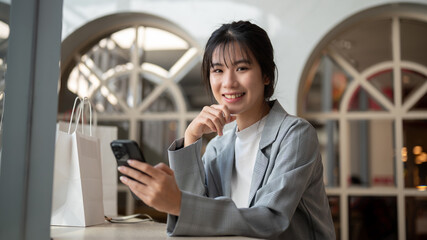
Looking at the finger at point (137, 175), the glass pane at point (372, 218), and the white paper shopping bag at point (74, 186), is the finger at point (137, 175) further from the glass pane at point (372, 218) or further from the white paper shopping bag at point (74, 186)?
the glass pane at point (372, 218)

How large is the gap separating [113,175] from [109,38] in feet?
4.78

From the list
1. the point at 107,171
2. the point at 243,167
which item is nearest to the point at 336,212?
the point at 107,171

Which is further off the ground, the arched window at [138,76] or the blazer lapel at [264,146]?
the arched window at [138,76]

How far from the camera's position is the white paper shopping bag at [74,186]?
1279mm

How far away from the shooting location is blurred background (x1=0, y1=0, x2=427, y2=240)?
8.50 feet

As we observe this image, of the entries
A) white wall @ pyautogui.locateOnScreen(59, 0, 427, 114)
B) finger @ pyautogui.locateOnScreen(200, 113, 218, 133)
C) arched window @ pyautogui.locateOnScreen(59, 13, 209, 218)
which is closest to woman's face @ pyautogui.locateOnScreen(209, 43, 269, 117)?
finger @ pyautogui.locateOnScreen(200, 113, 218, 133)

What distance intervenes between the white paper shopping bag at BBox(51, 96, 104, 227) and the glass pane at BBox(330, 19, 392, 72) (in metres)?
1.89

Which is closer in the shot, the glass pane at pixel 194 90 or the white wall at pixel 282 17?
the white wall at pixel 282 17

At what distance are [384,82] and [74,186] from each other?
2.03 m

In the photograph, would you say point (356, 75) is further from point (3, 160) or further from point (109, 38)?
point (3, 160)

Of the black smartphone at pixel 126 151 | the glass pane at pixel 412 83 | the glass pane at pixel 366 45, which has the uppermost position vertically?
the glass pane at pixel 366 45

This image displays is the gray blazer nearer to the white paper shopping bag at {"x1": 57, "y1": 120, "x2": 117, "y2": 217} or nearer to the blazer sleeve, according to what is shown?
the blazer sleeve

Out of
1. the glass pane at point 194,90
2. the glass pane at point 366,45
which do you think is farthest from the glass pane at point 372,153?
the glass pane at point 194,90

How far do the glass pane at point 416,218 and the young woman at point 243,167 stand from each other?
1585mm
